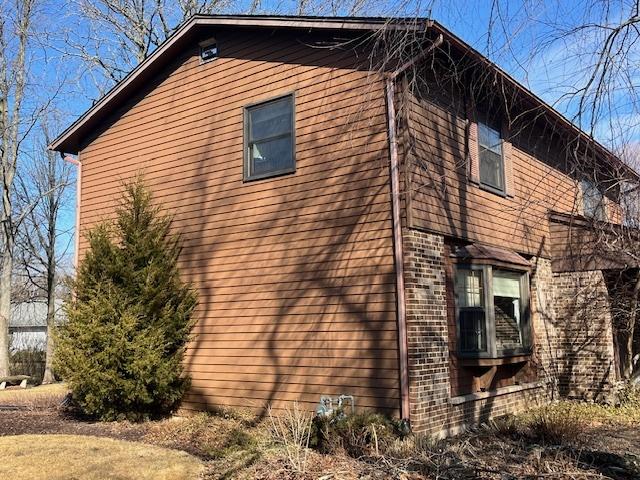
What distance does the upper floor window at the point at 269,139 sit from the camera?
9950 mm

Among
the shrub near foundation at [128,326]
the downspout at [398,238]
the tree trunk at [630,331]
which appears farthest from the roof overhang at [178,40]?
the tree trunk at [630,331]

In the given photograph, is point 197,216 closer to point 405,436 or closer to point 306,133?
point 306,133

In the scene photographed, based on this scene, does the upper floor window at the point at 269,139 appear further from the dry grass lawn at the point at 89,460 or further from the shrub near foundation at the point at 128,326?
the dry grass lawn at the point at 89,460

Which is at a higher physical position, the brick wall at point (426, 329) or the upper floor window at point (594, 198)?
the upper floor window at point (594, 198)

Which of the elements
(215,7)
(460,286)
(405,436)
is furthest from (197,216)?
(215,7)

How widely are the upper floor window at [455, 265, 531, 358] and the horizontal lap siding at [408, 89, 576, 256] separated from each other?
24.7 inches

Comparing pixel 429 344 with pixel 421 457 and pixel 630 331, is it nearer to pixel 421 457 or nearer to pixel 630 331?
pixel 421 457

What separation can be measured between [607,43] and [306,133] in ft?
17.0

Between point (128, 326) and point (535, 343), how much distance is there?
7.37 metres

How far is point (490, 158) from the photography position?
11.1 m

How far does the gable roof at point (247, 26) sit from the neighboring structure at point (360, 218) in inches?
1.8

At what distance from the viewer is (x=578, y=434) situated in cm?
732

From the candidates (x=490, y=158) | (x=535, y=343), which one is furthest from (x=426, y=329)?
(x=490, y=158)

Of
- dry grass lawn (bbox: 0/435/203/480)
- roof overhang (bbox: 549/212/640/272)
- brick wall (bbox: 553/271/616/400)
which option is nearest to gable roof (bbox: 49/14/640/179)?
roof overhang (bbox: 549/212/640/272)
